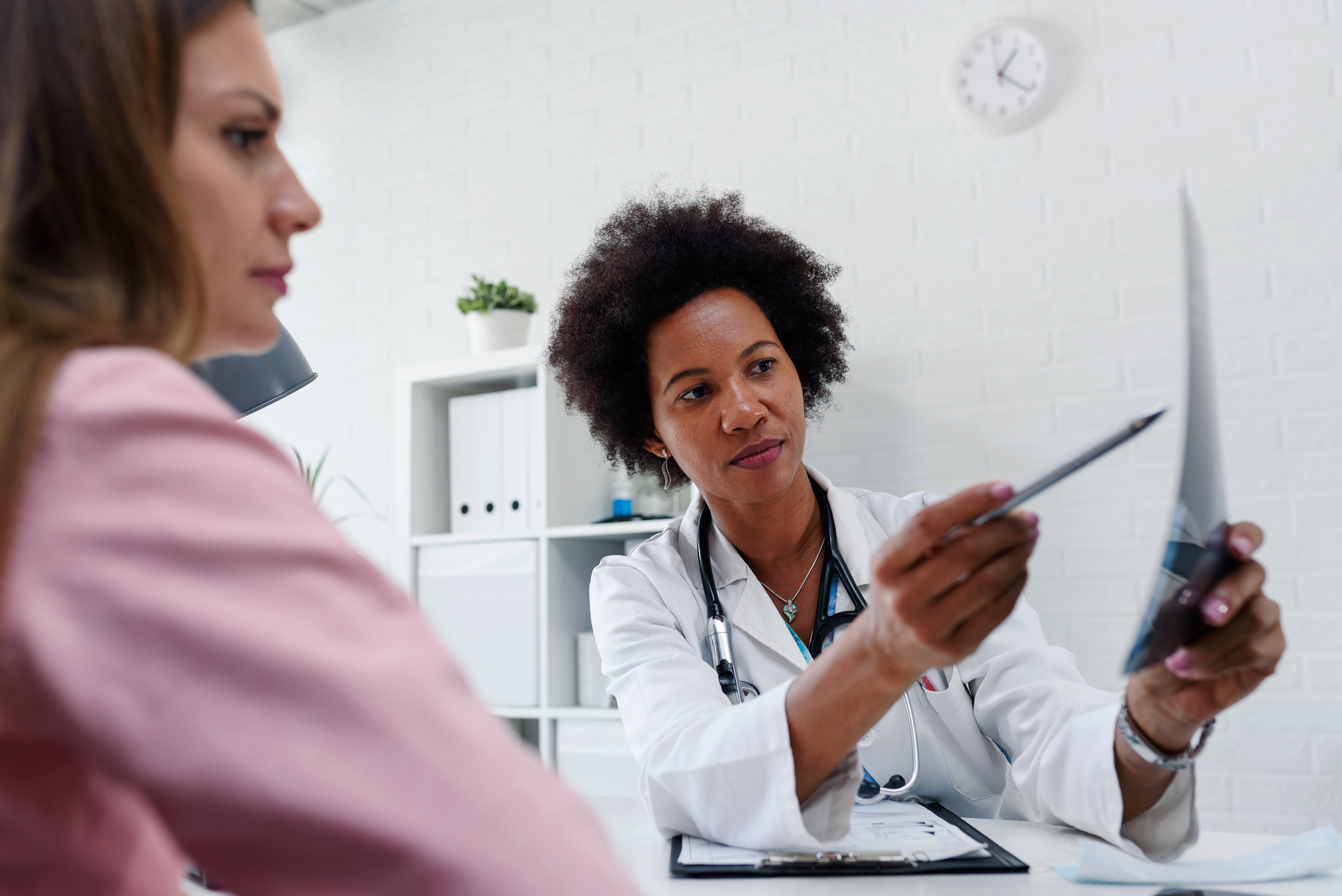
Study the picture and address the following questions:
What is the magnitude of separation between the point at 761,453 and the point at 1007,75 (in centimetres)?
154

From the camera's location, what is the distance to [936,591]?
2.41 ft

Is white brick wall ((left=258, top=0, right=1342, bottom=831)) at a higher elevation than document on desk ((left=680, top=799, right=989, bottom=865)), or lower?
higher

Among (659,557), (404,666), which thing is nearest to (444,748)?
(404,666)

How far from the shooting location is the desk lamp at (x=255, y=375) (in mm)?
1032

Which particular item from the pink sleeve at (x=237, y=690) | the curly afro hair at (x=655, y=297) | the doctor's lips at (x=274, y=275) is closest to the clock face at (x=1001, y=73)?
the curly afro hair at (x=655, y=297)

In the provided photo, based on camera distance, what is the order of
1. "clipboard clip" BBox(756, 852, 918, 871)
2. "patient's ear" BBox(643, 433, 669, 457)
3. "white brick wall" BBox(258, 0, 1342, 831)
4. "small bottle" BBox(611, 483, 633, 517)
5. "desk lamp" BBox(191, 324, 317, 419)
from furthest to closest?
"small bottle" BBox(611, 483, 633, 517) → "white brick wall" BBox(258, 0, 1342, 831) → "patient's ear" BBox(643, 433, 669, 457) → "desk lamp" BBox(191, 324, 317, 419) → "clipboard clip" BBox(756, 852, 918, 871)

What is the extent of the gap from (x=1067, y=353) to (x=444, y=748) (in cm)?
236

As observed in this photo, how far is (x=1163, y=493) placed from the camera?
229 cm

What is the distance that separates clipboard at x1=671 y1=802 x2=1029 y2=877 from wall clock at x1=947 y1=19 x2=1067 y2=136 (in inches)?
80.9

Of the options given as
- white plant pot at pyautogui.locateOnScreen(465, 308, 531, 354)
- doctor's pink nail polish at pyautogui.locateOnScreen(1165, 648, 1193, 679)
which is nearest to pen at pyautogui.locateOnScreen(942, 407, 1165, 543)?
doctor's pink nail polish at pyautogui.locateOnScreen(1165, 648, 1193, 679)

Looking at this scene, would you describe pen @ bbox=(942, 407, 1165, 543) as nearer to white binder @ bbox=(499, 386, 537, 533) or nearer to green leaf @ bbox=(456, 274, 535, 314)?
white binder @ bbox=(499, 386, 537, 533)

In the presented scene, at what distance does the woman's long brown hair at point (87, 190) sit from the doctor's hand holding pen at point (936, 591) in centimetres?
50

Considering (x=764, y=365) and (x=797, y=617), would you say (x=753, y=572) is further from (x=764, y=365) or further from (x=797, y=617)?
(x=764, y=365)

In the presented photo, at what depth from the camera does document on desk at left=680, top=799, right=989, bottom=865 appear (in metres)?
0.94
